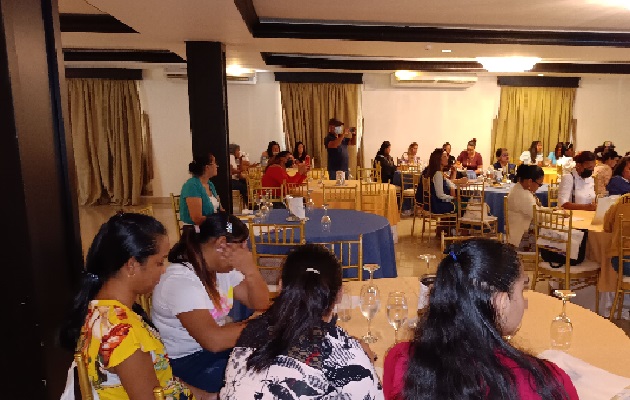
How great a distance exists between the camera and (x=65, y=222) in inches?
84.0

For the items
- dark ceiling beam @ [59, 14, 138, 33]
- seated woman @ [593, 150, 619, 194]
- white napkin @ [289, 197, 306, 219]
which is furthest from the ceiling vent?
seated woman @ [593, 150, 619, 194]

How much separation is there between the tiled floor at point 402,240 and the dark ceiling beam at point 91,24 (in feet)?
7.11

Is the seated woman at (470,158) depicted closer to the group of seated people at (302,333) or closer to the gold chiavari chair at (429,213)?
the gold chiavari chair at (429,213)

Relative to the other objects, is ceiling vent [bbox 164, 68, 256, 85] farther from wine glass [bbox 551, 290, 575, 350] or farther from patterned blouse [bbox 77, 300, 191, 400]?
wine glass [bbox 551, 290, 575, 350]

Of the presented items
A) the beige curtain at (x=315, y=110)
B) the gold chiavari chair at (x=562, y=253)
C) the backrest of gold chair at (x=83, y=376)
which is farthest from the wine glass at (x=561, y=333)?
the beige curtain at (x=315, y=110)

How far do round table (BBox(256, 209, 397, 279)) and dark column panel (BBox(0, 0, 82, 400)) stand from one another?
7.73 ft

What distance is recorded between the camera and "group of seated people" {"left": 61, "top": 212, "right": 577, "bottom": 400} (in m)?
1.24

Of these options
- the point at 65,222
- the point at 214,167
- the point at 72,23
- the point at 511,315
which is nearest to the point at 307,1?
the point at 214,167

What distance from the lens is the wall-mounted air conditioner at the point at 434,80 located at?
419 inches

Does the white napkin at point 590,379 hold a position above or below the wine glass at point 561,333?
below

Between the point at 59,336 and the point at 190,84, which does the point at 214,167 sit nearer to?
the point at 190,84

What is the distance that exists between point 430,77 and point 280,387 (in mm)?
10198

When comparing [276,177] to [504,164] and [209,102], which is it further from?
[504,164]

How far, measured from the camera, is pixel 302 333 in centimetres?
146
